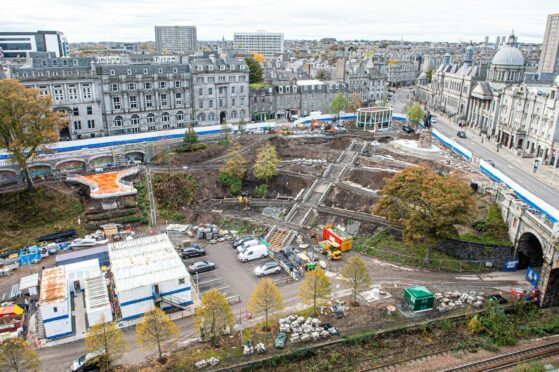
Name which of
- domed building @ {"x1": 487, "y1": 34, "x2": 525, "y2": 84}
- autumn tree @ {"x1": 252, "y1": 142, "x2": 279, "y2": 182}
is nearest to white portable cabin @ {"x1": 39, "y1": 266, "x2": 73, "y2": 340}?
autumn tree @ {"x1": 252, "y1": 142, "x2": 279, "y2": 182}

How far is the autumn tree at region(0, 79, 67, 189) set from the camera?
56.0 meters

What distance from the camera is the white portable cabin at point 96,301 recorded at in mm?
38219

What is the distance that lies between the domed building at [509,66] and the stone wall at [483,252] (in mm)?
68770

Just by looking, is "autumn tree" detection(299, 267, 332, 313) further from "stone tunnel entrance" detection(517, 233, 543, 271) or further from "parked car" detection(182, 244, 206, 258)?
"stone tunnel entrance" detection(517, 233, 543, 271)

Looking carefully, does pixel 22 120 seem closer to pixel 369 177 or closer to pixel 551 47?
pixel 369 177

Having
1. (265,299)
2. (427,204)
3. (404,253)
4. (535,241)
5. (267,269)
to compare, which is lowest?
(267,269)

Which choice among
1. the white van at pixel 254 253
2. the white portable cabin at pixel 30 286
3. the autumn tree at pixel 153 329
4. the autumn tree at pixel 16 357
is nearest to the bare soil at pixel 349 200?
the white van at pixel 254 253


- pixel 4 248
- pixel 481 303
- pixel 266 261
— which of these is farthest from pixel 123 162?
pixel 481 303

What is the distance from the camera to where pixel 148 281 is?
1596 inches

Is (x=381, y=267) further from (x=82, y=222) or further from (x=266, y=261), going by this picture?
(x=82, y=222)

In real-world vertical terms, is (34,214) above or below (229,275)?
above

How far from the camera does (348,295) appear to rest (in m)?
43.2

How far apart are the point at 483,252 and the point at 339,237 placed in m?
16.9

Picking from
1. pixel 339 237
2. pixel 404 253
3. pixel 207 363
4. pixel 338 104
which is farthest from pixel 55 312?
pixel 338 104
